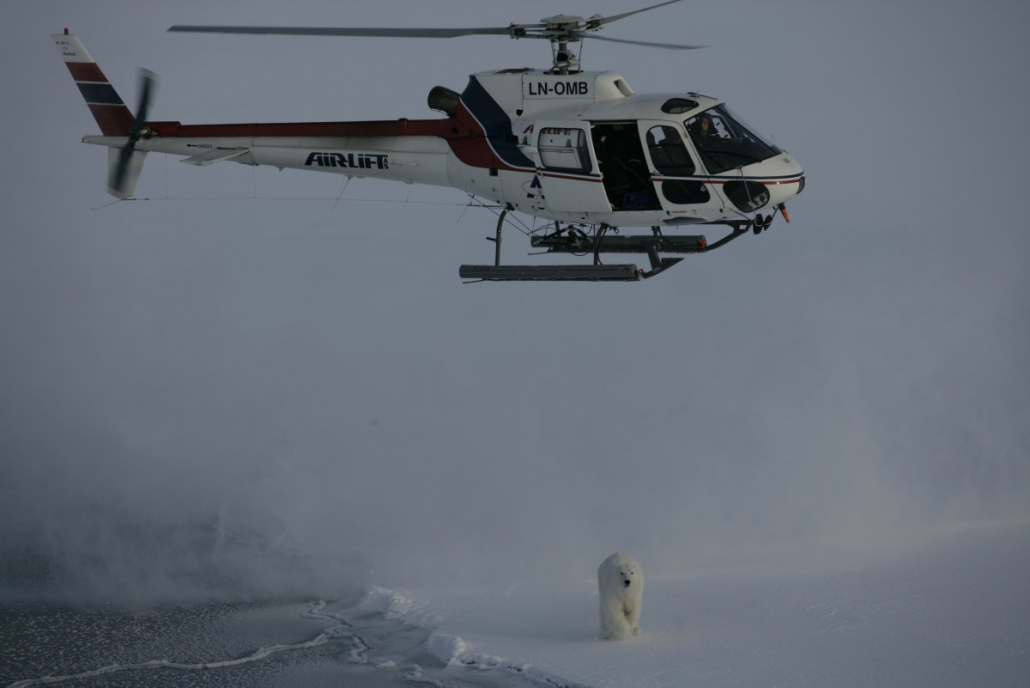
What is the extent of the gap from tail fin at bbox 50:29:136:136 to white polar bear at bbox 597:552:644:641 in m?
6.58

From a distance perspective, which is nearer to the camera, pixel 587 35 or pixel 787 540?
pixel 587 35

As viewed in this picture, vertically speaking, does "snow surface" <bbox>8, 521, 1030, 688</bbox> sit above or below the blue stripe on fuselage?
below

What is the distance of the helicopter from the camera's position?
906cm

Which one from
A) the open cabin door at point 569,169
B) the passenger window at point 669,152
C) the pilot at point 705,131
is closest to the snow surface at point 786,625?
the open cabin door at point 569,169

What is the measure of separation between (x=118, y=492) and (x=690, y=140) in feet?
27.4

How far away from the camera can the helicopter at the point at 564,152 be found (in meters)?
9.06

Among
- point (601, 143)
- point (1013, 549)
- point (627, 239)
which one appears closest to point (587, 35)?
point (601, 143)

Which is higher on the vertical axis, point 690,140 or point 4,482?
point 690,140

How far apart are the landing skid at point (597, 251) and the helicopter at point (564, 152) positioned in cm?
1

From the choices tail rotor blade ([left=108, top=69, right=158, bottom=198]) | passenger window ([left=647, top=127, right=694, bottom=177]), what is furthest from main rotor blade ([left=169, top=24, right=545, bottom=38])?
tail rotor blade ([left=108, top=69, right=158, bottom=198])

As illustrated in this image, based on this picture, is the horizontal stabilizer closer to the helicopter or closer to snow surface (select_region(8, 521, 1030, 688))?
the helicopter

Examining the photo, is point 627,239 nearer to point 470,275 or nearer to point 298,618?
point 470,275

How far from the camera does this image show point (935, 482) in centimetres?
1405

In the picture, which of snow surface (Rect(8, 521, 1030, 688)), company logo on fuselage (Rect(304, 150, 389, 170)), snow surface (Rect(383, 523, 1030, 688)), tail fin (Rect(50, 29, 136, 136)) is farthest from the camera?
tail fin (Rect(50, 29, 136, 136))
